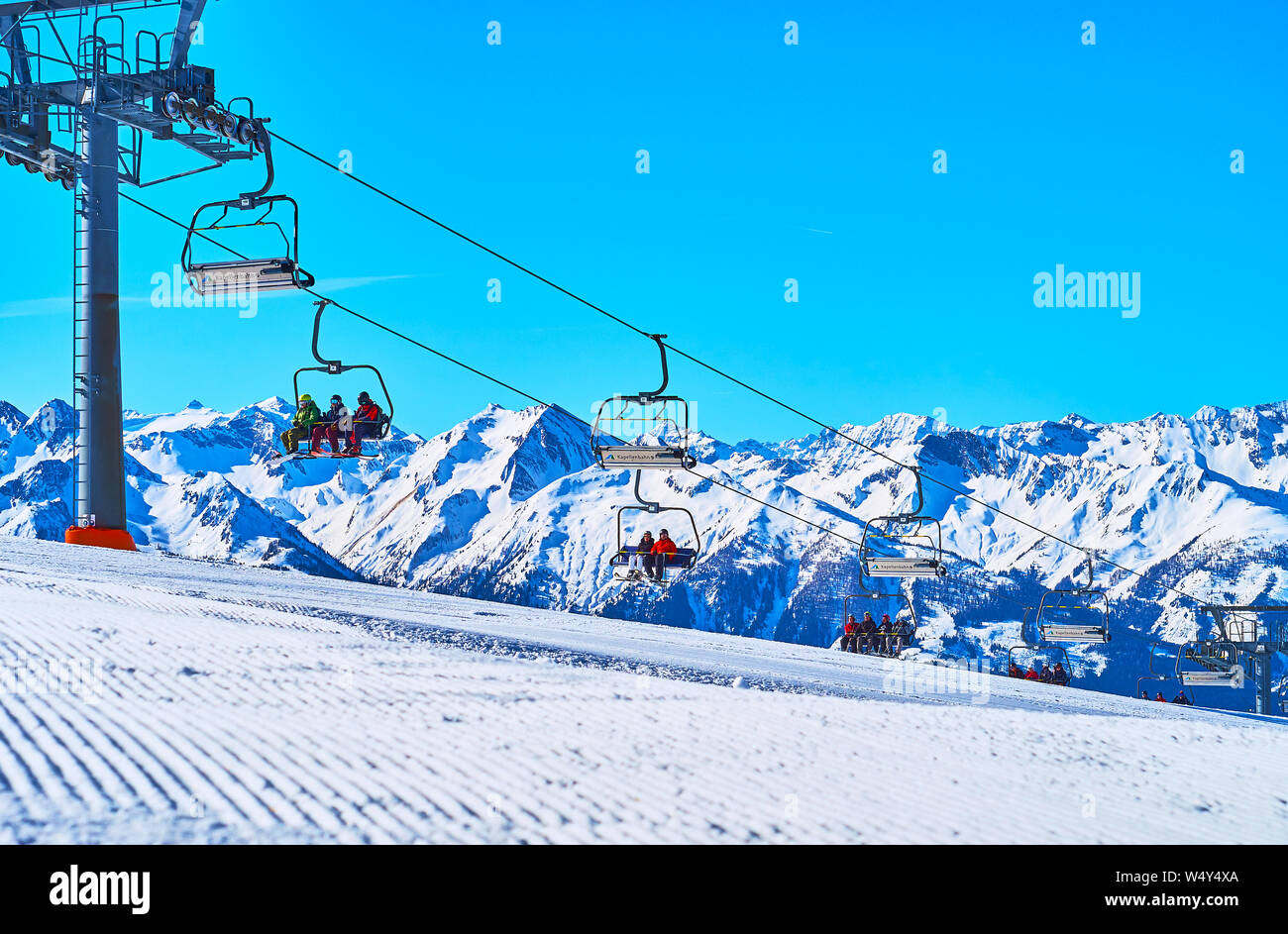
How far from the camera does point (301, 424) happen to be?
18.9m

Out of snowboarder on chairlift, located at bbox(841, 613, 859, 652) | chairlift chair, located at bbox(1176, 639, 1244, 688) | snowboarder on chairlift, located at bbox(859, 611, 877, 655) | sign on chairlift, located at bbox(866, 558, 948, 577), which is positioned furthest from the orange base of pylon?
chairlift chair, located at bbox(1176, 639, 1244, 688)

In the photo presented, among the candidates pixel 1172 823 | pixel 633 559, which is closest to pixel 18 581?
pixel 633 559

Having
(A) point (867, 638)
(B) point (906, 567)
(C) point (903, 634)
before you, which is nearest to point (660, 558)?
(B) point (906, 567)

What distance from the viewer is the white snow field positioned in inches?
300

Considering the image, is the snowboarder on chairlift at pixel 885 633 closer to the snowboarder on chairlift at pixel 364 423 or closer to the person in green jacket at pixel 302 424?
the snowboarder on chairlift at pixel 364 423

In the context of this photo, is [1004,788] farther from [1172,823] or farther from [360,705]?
[360,705]

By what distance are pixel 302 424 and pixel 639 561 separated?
273 inches

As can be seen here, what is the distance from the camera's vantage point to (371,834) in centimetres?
722

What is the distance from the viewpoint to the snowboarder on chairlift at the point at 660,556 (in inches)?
894

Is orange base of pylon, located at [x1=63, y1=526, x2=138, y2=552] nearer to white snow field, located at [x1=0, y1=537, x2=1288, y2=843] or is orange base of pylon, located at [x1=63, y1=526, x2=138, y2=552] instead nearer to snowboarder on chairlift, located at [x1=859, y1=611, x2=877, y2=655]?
white snow field, located at [x1=0, y1=537, x2=1288, y2=843]

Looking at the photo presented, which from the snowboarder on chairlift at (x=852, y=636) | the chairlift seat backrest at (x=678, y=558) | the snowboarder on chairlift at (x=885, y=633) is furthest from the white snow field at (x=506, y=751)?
the snowboarder on chairlift at (x=852, y=636)

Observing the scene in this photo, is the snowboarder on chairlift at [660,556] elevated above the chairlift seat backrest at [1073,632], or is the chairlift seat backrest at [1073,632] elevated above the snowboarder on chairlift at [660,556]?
the snowboarder on chairlift at [660,556]

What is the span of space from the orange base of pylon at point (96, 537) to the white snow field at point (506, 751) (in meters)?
12.8
